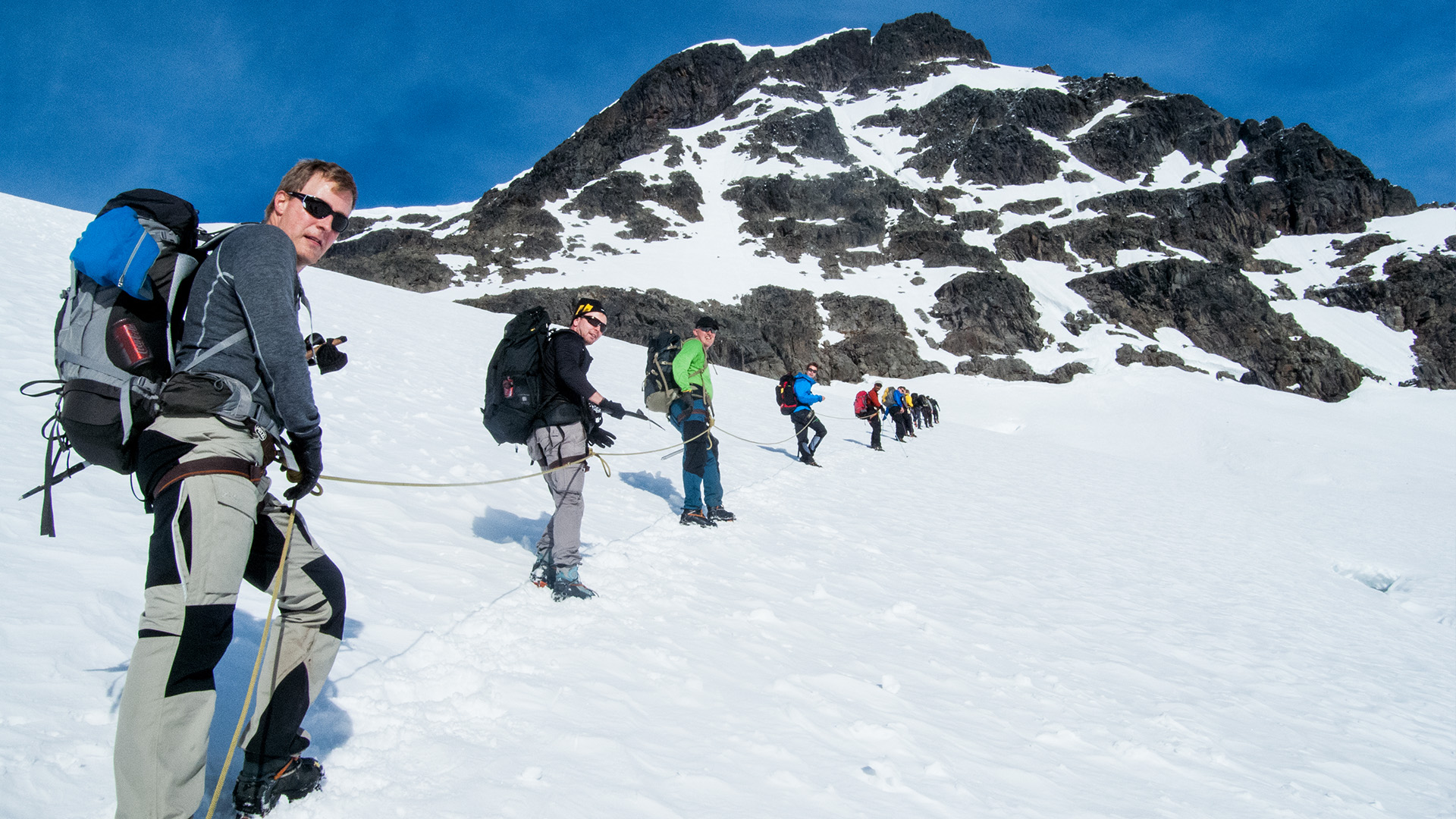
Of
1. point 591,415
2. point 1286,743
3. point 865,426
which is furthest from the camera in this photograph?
point 865,426

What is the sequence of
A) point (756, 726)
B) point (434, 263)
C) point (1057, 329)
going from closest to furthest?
point (756, 726)
point (1057, 329)
point (434, 263)

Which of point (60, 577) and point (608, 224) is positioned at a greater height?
point (608, 224)

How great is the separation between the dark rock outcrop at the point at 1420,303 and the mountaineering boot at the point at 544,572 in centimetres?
9082

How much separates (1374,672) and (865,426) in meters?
18.2

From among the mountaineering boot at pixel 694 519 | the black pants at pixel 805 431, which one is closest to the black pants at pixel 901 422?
the black pants at pixel 805 431

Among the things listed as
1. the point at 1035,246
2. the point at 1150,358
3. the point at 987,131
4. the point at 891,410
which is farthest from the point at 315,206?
the point at 987,131

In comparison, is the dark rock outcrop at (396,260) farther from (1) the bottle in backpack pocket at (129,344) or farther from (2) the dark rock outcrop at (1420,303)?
(2) the dark rock outcrop at (1420,303)

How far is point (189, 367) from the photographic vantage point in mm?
2109

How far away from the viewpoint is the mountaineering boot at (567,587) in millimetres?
4570

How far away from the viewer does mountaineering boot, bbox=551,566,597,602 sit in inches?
180

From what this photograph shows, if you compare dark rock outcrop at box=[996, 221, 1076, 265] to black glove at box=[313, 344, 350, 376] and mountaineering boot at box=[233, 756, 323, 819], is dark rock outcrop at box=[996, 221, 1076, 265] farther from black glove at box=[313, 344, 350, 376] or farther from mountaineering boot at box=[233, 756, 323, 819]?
mountaineering boot at box=[233, 756, 323, 819]

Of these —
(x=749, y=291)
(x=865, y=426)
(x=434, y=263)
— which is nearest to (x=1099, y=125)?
(x=749, y=291)

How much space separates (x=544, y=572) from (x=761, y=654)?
5.55 feet

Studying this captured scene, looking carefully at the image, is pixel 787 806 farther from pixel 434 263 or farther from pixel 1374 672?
pixel 434 263
